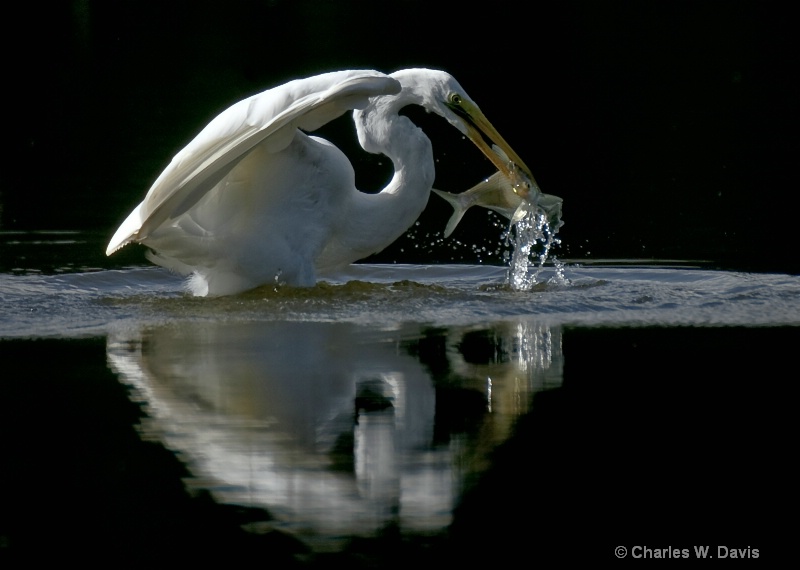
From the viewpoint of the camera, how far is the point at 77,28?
1909 cm

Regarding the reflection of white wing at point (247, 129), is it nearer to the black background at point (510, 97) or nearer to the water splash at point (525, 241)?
the water splash at point (525, 241)

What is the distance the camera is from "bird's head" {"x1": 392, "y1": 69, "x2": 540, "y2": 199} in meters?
7.61

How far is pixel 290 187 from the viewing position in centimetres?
704

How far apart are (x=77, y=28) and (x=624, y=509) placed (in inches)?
654

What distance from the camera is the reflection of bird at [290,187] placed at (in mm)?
6449

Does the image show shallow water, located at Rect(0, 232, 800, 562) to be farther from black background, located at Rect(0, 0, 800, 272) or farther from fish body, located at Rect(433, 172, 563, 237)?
black background, located at Rect(0, 0, 800, 272)

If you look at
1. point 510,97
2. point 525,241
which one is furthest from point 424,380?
point 510,97

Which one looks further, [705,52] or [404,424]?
[705,52]

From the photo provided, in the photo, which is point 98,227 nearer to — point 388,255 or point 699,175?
point 388,255

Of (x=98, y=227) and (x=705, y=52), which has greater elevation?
(x=705, y=52)

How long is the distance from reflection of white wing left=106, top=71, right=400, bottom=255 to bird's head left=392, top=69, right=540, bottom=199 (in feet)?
3.05

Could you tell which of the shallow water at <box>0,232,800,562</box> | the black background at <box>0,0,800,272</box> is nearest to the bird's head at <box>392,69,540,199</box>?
the shallow water at <box>0,232,800,562</box>

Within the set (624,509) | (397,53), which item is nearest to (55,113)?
(397,53)

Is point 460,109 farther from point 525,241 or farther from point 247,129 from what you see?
point 247,129
